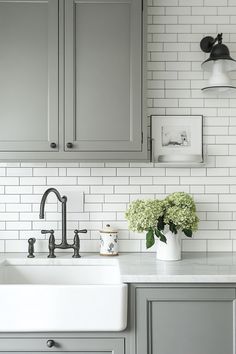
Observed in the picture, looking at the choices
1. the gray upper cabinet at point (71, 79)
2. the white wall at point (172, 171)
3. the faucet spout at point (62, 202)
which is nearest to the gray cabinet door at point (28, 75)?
the gray upper cabinet at point (71, 79)

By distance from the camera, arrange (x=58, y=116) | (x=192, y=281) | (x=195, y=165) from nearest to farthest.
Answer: (x=192, y=281), (x=58, y=116), (x=195, y=165)

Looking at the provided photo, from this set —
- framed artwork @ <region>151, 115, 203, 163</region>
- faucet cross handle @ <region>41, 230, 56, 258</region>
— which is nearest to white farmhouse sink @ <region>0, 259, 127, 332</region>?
faucet cross handle @ <region>41, 230, 56, 258</region>

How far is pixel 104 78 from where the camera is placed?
248 centimetres

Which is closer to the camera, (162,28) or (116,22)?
(116,22)

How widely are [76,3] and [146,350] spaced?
1894 millimetres

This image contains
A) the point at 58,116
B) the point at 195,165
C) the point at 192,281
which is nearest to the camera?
the point at 192,281

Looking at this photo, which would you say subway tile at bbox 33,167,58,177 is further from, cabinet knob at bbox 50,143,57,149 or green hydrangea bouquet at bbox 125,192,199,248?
green hydrangea bouquet at bbox 125,192,199,248

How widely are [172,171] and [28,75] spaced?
107 cm

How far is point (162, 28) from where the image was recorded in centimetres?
283

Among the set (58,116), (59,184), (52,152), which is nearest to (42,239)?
(59,184)

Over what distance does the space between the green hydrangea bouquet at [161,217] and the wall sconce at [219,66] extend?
711 mm

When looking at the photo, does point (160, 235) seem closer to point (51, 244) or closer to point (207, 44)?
point (51, 244)

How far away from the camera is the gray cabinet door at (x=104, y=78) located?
2482mm

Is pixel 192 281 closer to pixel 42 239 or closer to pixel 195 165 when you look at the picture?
pixel 195 165
